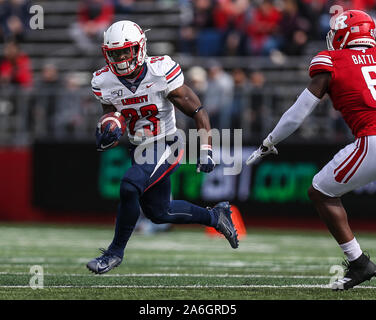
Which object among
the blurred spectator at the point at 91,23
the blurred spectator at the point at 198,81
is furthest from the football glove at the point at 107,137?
the blurred spectator at the point at 91,23

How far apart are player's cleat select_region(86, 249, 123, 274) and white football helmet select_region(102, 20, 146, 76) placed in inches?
52.8

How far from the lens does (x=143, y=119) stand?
661 cm

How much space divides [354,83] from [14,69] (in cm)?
1001

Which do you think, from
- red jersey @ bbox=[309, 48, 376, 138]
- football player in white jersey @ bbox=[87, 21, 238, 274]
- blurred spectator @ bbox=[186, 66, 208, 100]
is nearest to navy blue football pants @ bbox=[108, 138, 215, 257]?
football player in white jersey @ bbox=[87, 21, 238, 274]

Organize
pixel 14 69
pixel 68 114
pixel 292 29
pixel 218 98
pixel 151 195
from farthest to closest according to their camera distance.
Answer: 1. pixel 14 69
2. pixel 292 29
3. pixel 68 114
4. pixel 218 98
5. pixel 151 195

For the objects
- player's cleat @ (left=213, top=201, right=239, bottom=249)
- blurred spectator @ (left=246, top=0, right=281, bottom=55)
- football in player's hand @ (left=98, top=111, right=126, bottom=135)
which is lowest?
blurred spectator @ (left=246, top=0, right=281, bottom=55)

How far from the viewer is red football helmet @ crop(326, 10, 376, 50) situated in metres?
5.82

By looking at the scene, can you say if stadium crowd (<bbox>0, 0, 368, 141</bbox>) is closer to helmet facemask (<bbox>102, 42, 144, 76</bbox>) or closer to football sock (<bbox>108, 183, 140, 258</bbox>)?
helmet facemask (<bbox>102, 42, 144, 76</bbox>)

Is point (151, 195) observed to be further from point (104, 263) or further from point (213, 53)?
point (213, 53)

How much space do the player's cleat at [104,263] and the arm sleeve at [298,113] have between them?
1.51 m

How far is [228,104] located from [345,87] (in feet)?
24.0

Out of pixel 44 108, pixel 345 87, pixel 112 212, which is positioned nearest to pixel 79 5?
pixel 44 108

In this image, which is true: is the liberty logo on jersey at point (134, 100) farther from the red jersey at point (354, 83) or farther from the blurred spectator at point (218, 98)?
the blurred spectator at point (218, 98)

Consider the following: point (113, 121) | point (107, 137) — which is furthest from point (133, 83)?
point (107, 137)
